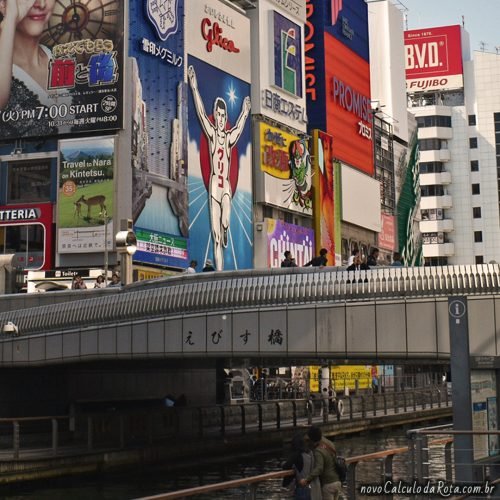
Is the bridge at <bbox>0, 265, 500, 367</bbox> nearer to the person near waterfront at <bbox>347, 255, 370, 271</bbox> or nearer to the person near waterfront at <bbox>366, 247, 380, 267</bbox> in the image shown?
the person near waterfront at <bbox>347, 255, 370, 271</bbox>

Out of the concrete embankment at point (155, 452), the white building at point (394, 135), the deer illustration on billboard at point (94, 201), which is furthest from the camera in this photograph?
the white building at point (394, 135)

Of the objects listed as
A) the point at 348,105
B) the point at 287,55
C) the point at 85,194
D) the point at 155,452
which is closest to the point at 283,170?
the point at 287,55

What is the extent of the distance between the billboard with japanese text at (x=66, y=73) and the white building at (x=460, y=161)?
257 ft

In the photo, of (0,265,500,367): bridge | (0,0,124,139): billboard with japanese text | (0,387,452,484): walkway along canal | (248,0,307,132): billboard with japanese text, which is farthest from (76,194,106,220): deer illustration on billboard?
(0,265,500,367): bridge

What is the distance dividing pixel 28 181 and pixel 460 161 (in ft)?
269

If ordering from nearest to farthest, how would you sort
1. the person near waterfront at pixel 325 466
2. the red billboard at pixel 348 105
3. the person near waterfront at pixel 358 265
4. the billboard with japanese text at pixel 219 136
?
the person near waterfront at pixel 325 466 → the person near waterfront at pixel 358 265 → the billboard with japanese text at pixel 219 136 → the red billboard at pixel 348 105

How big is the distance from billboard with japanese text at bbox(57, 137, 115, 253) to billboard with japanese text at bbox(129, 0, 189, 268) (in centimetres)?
162

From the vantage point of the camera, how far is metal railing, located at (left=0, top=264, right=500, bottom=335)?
27.7 metres

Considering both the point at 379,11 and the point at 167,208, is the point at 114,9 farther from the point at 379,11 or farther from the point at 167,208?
the point at 379,11

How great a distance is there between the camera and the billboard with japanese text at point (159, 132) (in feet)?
218

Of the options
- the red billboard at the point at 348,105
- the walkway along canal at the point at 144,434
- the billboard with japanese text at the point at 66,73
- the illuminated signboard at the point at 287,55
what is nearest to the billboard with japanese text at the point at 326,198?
the red billboard at the point at 348,105

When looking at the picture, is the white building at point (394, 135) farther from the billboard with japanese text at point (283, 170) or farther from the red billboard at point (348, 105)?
the billboard with japanese text at point (283, 170)

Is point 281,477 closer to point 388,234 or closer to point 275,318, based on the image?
point 275,318

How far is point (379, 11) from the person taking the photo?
414 ft
